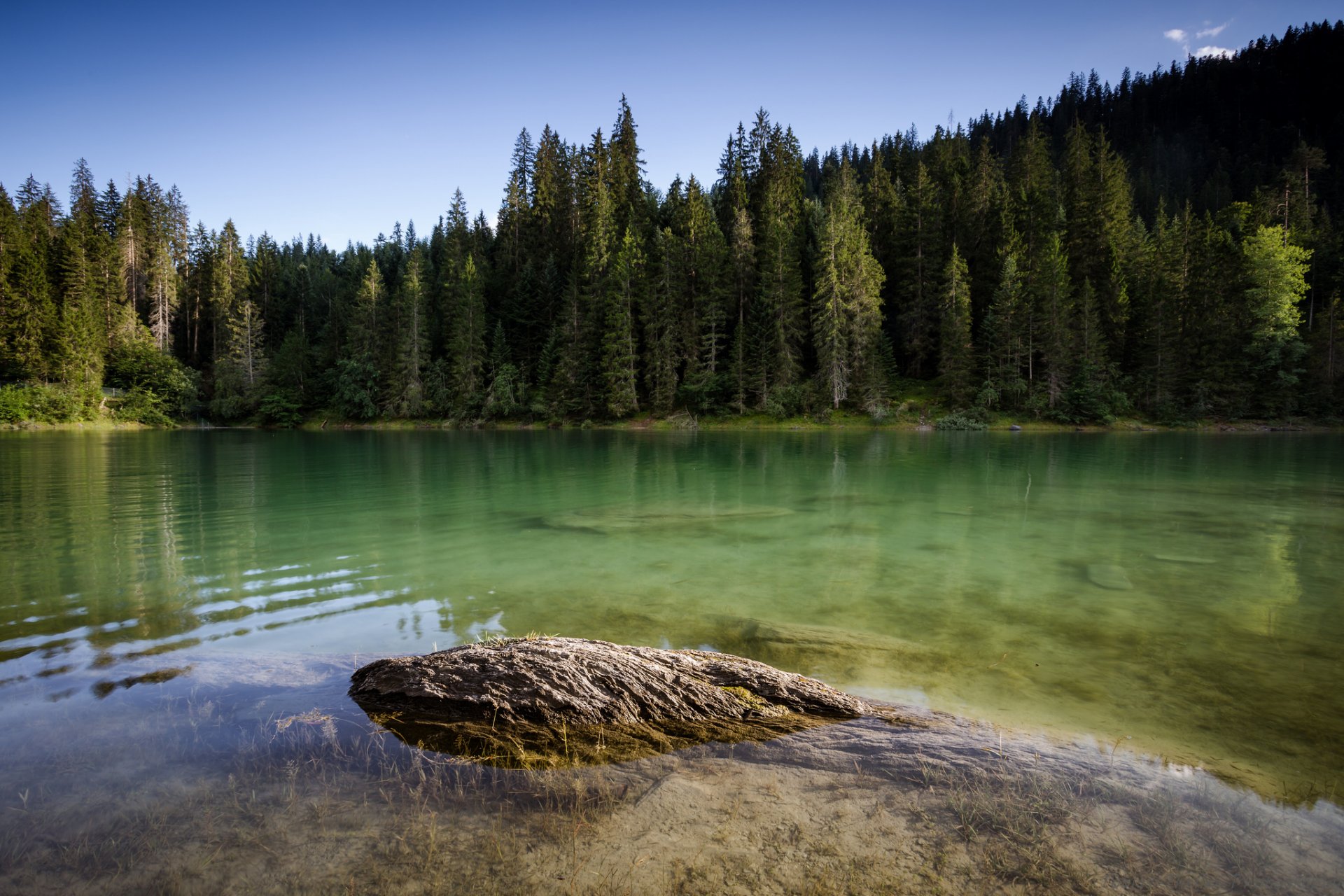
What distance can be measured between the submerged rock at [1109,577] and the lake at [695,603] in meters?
0.08

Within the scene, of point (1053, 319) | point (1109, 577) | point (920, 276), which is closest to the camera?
point (1109, 577)

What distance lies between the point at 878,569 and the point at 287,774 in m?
7.72

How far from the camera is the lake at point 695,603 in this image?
14.2 feet

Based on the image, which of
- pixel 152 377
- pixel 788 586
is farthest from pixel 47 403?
pixel 788 586

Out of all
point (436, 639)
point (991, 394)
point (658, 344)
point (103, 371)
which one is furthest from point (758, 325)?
point (103, 371)

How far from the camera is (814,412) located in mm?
53406

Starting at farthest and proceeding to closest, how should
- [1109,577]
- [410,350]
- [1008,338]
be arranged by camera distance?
1. [410,350]
2. [1008,338]
3. [1109,577]

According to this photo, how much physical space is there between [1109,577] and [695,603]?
5875mm

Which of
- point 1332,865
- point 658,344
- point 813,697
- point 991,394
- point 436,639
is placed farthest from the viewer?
point 658,344

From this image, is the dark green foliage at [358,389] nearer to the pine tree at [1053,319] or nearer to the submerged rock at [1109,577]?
the pine tree at [1053,319]

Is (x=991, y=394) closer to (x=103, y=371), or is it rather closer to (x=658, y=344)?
(x=658, y=344)

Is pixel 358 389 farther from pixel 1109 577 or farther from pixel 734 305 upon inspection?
pixel 1109 577

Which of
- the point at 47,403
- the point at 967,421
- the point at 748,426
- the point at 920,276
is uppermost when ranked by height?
the point at 920,276

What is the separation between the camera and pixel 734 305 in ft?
193
